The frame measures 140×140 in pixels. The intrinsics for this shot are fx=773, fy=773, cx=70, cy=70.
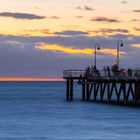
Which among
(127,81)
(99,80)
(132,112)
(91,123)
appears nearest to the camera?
(91,123)

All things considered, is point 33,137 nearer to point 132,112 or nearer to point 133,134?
point 133,134

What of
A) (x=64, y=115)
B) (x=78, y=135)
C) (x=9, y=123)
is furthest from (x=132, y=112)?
(x=78, y=135)

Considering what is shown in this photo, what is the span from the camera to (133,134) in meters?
61.5

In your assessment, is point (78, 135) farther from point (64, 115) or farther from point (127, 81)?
point (127, 81)

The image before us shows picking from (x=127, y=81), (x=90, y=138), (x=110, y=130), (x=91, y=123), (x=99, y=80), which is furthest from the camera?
(x=99, y=80)

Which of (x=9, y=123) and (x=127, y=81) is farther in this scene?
(x=127, y=81)

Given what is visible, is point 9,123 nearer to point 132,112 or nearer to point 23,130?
point 23,130

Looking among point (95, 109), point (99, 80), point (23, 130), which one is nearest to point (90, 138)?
point (23, 130)

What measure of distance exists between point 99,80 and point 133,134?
37.8 m

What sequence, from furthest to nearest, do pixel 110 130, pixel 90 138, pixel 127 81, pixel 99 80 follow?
pixel 99 80
pixel 127 81
pixel 110 130
pixel 90 138

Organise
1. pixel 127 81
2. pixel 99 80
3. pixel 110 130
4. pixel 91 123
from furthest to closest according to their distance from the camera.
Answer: pixel 99 80 → pixel 127 81 → pixel 91 123 → pixel 110 130

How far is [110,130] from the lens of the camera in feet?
210

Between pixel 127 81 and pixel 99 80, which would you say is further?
pixel 99 80

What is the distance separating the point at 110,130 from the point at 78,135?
15.0 feet
